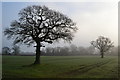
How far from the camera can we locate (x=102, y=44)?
66.0 ft

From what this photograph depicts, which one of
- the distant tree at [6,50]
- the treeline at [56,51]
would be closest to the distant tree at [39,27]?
the treeline at [56,51]

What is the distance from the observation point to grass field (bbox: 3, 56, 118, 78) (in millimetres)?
13898

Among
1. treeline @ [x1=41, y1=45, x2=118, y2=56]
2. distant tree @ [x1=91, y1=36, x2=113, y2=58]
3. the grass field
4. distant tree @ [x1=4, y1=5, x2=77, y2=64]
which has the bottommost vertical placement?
the grass field

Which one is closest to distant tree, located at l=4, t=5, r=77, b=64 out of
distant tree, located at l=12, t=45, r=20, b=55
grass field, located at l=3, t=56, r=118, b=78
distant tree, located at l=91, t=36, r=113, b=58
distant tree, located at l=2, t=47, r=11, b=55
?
distant tree, located at l=12, t=45, r=20, b=55

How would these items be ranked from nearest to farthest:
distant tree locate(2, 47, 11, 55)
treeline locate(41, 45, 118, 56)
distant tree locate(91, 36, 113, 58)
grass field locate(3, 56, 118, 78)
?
1. grass field locate(3, 56, 118, 78)
2. distant tree locate(2, 47, 11, 55)
3. treeline locate(41, 45, 118, 56)
4. distant tree locate(91, 36, 113, 58)

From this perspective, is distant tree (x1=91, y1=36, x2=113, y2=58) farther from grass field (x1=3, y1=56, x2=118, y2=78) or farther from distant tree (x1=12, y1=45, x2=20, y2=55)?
distant tree (x1=12, y1=45, x2=20, y2=55)

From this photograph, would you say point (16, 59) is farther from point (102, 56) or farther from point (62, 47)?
point (102, 56)

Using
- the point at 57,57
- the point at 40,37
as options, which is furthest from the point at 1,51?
the point at 57,57

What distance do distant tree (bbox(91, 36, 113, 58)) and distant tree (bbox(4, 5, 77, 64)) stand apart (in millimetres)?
2794

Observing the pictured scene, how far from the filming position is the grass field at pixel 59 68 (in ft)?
45.6

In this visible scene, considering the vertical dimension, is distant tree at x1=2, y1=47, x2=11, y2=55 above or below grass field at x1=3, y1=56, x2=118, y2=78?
above

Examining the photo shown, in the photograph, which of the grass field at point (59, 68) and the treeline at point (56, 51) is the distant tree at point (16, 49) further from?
the grass field at point (59, 68)

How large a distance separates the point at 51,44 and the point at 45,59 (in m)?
1.38

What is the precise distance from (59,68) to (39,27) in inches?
155
